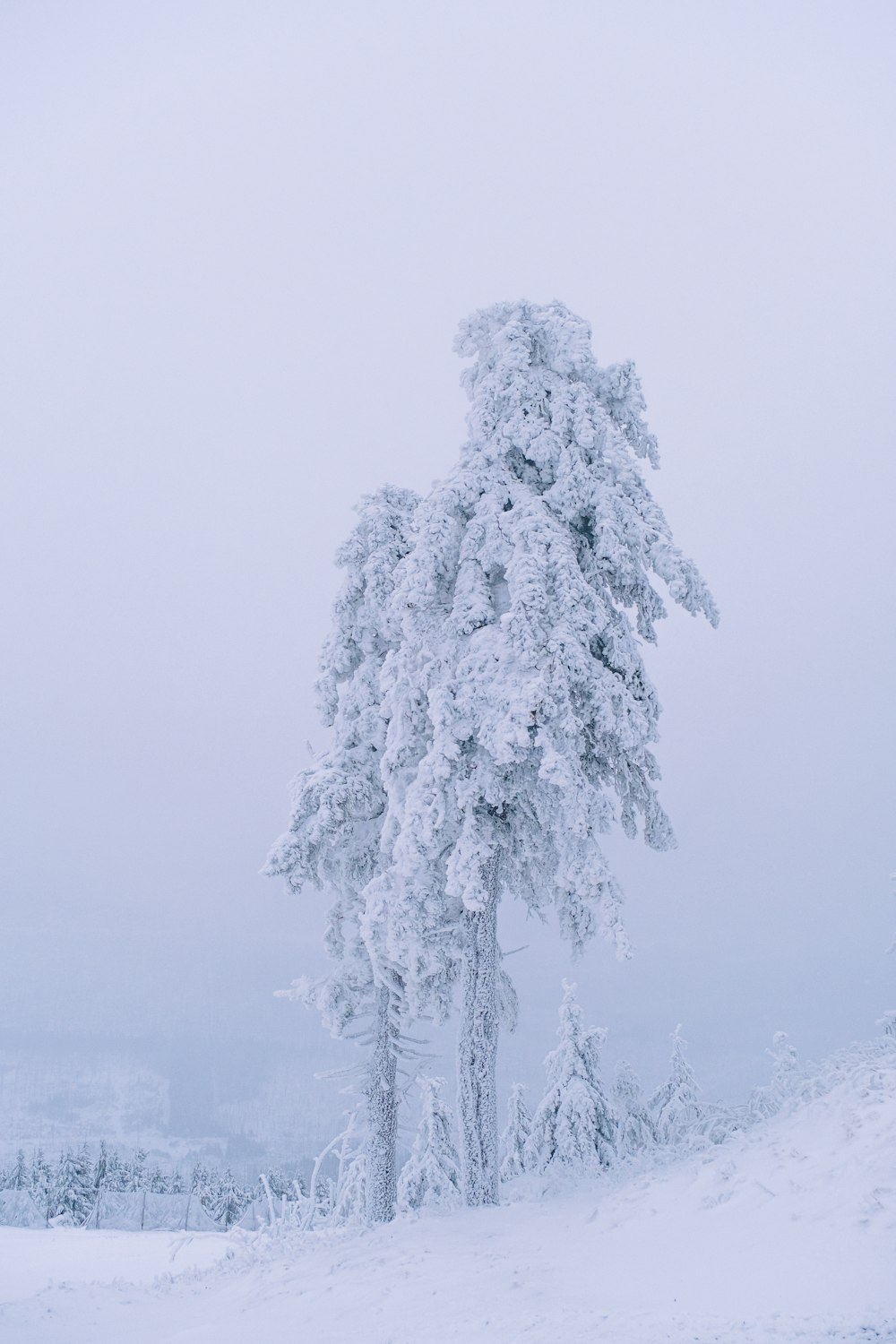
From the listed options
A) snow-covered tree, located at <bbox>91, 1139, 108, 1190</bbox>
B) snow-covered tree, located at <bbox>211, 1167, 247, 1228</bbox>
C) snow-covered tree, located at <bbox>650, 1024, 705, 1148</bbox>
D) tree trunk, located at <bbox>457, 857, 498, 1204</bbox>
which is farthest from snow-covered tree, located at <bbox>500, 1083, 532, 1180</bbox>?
snow-covered tree, located at <bbox>91, 1139, 108, 1190</bbox>

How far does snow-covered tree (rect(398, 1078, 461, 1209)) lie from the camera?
31.0 meters

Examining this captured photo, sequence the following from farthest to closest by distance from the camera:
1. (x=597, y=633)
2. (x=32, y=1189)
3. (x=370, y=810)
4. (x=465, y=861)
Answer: (x=32, y=1189) → (x=370, y=810) → (x=597, y=633) → (x=465, y=861)

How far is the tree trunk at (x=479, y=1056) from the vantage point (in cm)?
1294

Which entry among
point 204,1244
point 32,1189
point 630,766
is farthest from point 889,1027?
point 32,1189

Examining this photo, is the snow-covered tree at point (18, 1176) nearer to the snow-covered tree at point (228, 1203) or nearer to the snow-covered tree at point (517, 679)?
the snow-covered tree at point (228, 1203)

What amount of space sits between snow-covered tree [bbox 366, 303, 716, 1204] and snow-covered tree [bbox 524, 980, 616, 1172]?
36.0ft

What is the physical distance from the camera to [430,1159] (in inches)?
1235

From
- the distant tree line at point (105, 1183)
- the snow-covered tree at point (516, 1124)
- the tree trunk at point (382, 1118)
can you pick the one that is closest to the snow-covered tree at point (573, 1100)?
the snow-covered tree at point (516, 1124)

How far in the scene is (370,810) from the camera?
17.7 metres

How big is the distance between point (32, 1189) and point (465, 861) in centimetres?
6766

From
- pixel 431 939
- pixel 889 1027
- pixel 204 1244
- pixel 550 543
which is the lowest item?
pixel 204 1244

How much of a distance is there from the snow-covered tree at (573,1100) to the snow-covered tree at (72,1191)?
41.8m

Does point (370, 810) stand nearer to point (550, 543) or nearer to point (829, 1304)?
point (550, 543)

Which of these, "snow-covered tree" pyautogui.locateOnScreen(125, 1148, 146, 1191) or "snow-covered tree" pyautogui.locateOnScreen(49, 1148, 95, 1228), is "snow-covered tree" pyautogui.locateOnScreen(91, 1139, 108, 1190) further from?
"snow-covered tree" pyautogui.locateOnScreen(49, 1148, 95, 1228)
